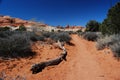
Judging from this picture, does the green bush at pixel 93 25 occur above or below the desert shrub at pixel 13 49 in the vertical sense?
above

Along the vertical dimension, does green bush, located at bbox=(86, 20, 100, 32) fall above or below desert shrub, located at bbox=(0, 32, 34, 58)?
above

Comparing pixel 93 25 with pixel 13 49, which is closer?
pixel 13 49

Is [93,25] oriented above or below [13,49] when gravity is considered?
above

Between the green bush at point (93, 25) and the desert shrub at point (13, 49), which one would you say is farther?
the green bush at point (93, 25)

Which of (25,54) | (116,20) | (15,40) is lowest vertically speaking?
(25,54)

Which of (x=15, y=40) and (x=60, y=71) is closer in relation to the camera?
(x=60, y=71)

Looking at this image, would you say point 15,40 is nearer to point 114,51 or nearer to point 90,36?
point 114,51

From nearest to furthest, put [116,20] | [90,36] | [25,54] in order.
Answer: [25,54] → [116,20] → [90,36]

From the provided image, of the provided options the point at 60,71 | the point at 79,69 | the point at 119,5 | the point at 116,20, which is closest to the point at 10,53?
the point at 60,71

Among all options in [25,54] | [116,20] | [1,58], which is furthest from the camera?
[116,20]

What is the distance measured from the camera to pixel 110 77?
19.1ft

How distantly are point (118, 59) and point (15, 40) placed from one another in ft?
22.1

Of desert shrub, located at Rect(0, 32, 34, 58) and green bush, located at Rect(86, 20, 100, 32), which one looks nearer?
desert shrub, located at Rect(0, 32, 34, 58)

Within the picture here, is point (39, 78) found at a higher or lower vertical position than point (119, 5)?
lower
